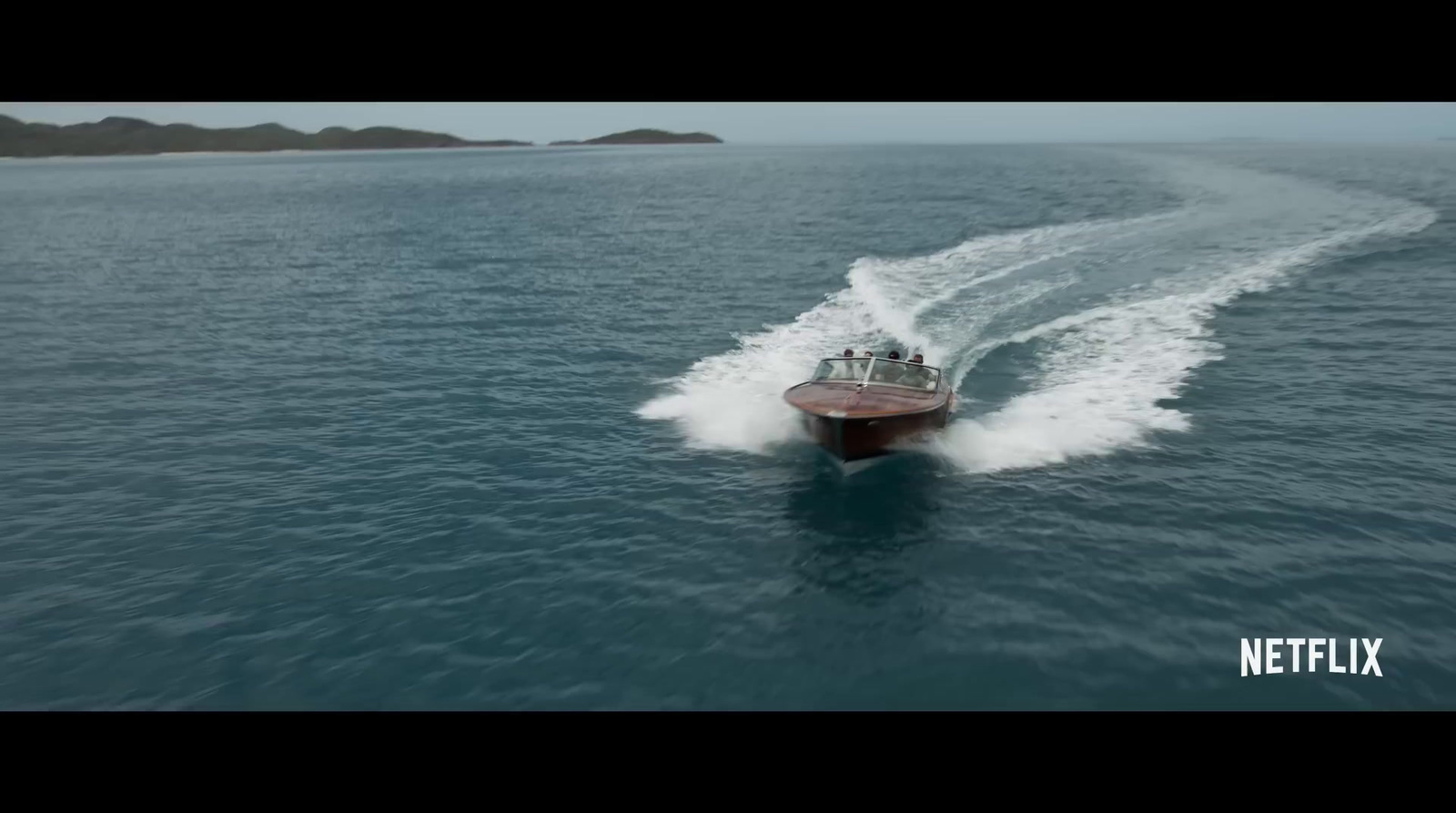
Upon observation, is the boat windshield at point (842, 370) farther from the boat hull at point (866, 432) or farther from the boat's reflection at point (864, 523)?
the boat's reflection at point (864, 523)

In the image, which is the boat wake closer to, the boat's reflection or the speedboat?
the speedboat

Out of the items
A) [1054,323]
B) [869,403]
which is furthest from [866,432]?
[1054,323]

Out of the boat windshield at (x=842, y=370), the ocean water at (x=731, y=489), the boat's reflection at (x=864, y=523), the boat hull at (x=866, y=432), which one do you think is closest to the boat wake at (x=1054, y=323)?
the ocean water at (x=731, y=489)

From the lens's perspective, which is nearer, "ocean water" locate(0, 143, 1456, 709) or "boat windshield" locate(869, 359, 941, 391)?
"ocean water" locate(0, 143, 1456, 709)

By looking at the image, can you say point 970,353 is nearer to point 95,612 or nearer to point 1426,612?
point 1426,612

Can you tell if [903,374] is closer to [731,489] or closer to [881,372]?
[881,372]

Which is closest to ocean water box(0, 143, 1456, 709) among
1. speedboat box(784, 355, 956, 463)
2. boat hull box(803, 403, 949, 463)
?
boat hull box(803, 403, 949, 463)
